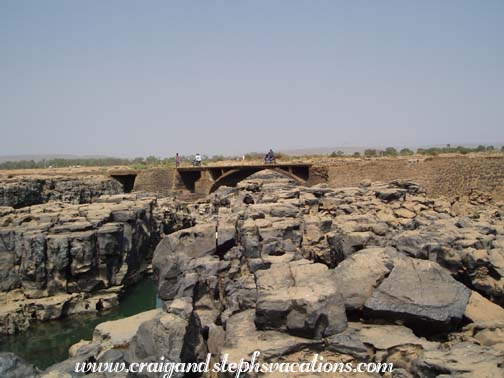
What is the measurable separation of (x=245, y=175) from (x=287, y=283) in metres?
33.6

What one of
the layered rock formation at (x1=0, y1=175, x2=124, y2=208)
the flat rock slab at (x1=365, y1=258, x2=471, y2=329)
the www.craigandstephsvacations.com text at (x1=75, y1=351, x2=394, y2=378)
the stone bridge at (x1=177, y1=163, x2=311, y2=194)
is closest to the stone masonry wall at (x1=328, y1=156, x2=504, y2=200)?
the stone bridge at (x1=177, y1=163, x2=311, y2=194)

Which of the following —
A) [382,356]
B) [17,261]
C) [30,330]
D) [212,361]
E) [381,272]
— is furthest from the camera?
[17,261]

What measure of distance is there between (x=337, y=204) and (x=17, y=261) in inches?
534

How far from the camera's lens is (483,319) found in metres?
8.99

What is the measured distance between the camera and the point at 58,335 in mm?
17438

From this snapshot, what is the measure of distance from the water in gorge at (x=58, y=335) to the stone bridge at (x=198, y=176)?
20007 millimetres

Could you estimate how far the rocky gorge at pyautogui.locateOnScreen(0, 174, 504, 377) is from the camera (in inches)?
313

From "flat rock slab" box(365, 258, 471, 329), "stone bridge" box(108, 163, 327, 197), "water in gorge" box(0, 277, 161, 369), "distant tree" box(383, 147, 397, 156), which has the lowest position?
"water in gorge" box(0, 277, 161, 369)

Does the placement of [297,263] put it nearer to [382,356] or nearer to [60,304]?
[382,356]

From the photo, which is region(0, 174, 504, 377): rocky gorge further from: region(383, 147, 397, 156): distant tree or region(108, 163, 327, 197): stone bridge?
region(383, 147, 397, 156): distant tree

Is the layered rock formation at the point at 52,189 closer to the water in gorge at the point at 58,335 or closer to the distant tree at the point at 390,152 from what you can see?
the water in gorge at the point at 58,335

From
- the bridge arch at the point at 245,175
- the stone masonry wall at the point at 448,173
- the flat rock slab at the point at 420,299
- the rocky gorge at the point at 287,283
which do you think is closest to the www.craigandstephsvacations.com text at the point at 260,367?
the rocky gorge at the point at 287,283

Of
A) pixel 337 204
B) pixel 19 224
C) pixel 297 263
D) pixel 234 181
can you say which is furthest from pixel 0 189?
pixel 297 263

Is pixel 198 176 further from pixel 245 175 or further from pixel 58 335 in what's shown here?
pixel 58 335
